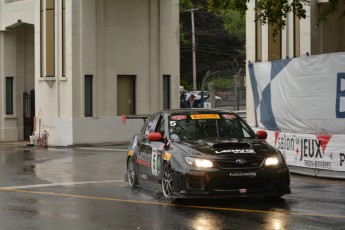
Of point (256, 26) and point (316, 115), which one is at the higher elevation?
point (256, 26)

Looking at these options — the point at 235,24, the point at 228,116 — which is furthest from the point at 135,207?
the point at 235,24

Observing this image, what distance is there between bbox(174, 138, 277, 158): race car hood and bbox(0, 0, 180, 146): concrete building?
710 inches

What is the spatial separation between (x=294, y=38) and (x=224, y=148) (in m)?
11.3

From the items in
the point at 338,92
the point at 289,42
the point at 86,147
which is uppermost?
the point at 289,42

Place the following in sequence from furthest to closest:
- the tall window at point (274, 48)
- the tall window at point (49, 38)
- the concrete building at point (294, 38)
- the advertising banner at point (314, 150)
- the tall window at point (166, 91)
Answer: the tall window at point (166, 91) < the tall window at point (49, 38) < the tall window at point (274, 48) < the concrete building at point (294, 38) < the advertising banner at point (314, 150)

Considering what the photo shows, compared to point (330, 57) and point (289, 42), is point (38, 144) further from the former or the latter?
point (330, 57)

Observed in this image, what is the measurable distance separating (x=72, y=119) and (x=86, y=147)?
1.31m

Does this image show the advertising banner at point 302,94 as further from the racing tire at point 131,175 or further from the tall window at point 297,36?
the racing tire at point 131,175

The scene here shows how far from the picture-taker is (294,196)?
43.3 ft

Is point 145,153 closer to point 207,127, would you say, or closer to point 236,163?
point 207,127

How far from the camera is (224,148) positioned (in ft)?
39.7

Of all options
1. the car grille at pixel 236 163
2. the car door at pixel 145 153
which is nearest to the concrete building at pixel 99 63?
the car door at pixel 145 153

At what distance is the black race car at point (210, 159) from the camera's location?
38.6 ft

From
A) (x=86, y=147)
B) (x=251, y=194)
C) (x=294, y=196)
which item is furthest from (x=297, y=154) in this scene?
(x=86, y=147)
